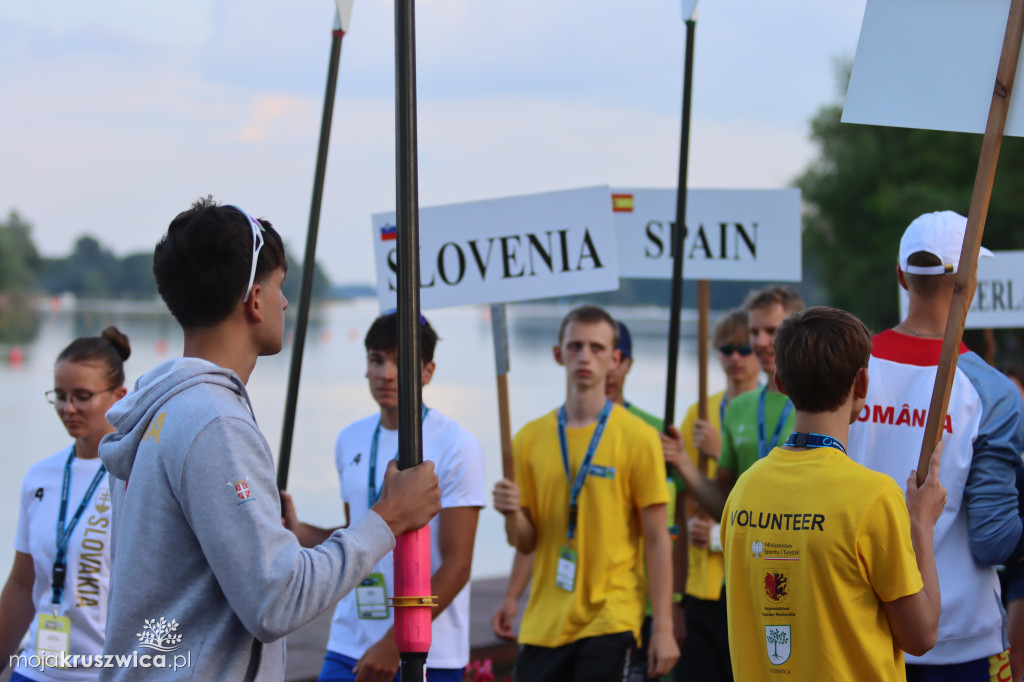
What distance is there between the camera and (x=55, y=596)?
364 cm

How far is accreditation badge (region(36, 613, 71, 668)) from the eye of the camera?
361cm

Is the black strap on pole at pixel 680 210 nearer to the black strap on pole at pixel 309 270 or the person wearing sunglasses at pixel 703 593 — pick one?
the person wearing sunglasses at pixel 703 593

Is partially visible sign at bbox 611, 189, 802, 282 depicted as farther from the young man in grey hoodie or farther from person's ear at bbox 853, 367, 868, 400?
the young man in grey hoodie

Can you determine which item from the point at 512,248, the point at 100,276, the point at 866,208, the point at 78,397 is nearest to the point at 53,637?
the point at 78,397

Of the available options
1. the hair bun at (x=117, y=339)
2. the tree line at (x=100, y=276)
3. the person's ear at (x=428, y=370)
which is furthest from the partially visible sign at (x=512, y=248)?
the tree line at (x=100, y=276)

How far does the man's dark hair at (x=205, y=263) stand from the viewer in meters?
2.13

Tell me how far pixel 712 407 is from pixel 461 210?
1.98 meters

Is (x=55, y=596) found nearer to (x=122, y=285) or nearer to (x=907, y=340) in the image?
(x=907, y=340)

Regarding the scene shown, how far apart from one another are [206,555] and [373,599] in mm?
1882

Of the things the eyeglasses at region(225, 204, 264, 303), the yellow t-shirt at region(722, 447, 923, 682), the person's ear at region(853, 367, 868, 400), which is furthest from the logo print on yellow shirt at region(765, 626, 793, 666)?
the eyeglasses at region(225, 204, 264, 303)

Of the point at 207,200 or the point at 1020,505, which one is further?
the point at 1020,505

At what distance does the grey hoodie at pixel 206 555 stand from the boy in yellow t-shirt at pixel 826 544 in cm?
101

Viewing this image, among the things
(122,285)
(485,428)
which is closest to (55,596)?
(485,428)

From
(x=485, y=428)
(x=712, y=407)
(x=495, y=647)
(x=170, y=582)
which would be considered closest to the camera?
(x=170, y=582)
